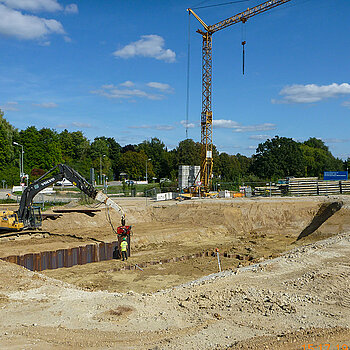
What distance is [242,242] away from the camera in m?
26.8

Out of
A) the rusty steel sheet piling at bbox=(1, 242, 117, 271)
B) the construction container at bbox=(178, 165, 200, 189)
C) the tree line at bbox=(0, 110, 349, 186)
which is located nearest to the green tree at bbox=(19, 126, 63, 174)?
the tree line at bbox=(0, 110, 349, 186)

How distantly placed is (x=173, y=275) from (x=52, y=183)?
9038 mm

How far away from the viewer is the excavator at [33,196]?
19750 mm

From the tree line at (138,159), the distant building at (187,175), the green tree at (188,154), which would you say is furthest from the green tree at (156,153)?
the distant building at (187,175)

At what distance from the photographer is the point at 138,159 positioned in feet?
303

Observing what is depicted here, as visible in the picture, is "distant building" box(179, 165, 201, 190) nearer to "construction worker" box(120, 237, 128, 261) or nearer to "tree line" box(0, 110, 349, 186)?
"tree line" box(0, 110, 349, 186)

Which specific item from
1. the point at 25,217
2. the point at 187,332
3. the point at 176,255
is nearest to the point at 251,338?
the point at 187,332

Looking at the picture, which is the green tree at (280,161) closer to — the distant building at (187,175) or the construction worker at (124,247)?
the distant building at (187,175)

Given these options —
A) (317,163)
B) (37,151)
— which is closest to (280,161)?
(317,163)

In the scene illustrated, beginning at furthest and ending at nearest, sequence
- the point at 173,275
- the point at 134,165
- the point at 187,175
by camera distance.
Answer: the point at 134,165, the point at 187,175, the point at 173,275

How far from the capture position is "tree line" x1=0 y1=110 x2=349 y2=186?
7150 cm

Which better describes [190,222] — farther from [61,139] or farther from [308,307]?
[61,139]

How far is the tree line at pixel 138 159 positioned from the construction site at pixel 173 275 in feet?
94.2

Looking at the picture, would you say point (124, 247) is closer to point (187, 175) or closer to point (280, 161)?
point (187, 175)
